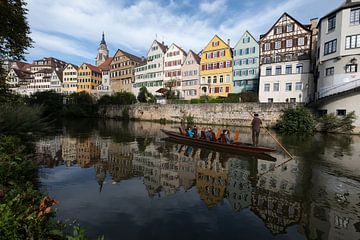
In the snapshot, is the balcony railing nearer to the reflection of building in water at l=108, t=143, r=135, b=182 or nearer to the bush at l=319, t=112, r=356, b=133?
the bush at l=319, t=112, r=356, b=133

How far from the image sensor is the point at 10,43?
12.9 meters

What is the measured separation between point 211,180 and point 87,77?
66.6 meters

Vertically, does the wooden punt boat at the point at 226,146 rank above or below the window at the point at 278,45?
below

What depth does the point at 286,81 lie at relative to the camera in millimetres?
33344

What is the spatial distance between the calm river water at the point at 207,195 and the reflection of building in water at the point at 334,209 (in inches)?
0.9

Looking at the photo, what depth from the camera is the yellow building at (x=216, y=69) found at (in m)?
41.6

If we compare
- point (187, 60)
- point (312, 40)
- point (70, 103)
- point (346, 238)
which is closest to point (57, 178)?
point (346, 238)

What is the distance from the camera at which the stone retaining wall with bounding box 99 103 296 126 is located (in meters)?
29.4

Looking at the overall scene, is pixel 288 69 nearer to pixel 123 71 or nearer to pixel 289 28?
pixel 289 28

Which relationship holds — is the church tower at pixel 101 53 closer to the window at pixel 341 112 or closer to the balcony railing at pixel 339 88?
the balcony railing at pixel 339 88

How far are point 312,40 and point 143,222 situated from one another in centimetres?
3637

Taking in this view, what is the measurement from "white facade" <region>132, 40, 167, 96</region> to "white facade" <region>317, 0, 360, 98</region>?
3215cm

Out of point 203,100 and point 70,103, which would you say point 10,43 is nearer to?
point 203,100

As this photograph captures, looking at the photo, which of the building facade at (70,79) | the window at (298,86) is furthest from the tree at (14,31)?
the building facade at (70,79)
